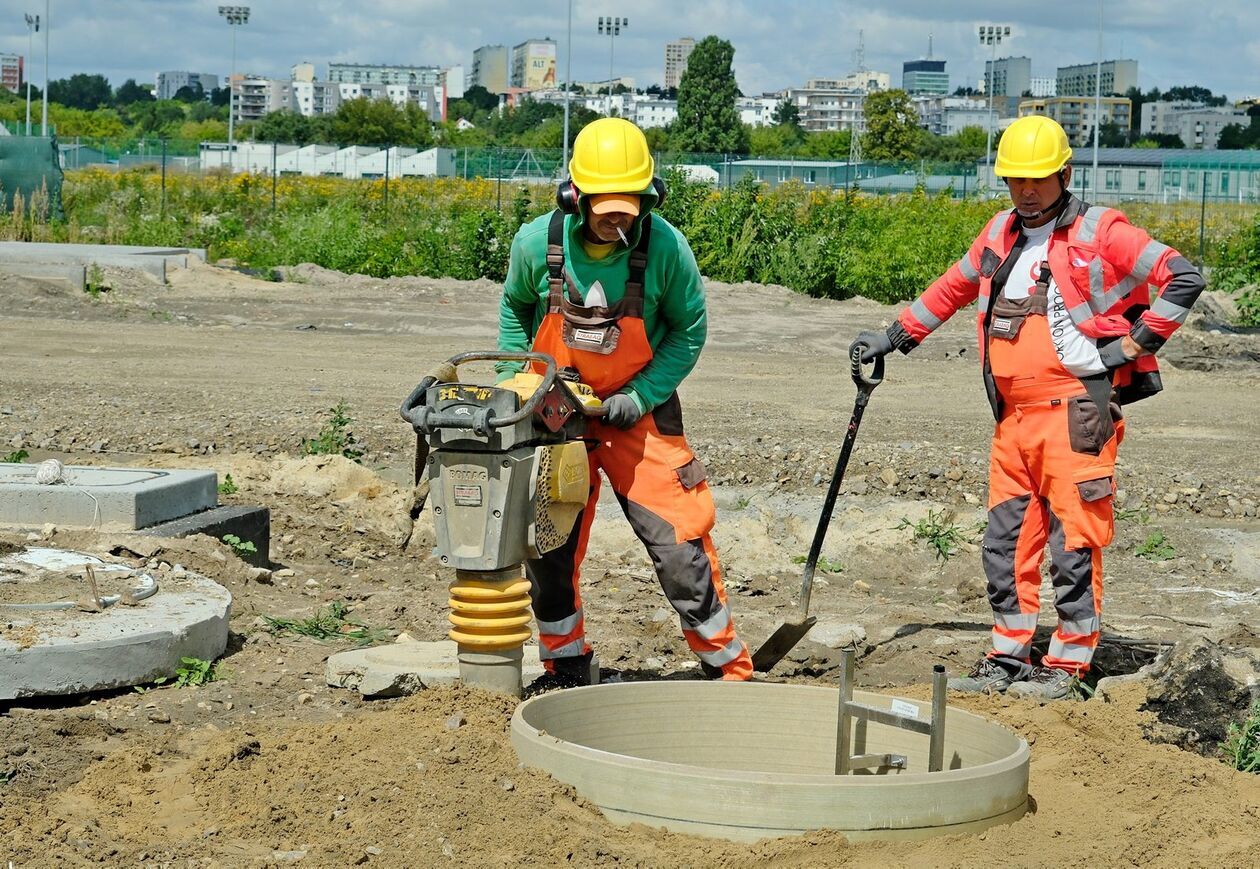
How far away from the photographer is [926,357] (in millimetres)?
15680

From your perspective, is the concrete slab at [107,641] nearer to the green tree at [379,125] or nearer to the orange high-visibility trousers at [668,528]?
the orange high-visibility trousers at [668,528]

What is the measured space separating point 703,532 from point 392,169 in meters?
44.0

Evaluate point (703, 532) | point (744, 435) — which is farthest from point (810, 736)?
point (744, 435)

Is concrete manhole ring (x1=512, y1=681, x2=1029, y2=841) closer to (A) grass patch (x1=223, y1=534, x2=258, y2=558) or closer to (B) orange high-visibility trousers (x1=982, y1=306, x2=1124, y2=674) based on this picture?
(B) orange high-visibility trousers (x1=982, y1=306, x2=1124, y2=674)

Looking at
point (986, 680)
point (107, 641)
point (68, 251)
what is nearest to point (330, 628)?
point (107, 641)

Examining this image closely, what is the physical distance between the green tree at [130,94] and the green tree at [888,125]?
13073 centimetres

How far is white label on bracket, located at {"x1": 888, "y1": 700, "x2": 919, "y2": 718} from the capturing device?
4.51m

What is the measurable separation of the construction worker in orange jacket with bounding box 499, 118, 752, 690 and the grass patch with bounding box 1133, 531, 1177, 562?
367 cm

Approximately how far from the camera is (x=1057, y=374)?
549cm

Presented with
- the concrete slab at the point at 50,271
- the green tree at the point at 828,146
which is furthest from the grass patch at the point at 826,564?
the green tree at the point at 828,146

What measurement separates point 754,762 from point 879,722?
51 centimetres

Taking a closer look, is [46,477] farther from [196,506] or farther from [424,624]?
[424,624]

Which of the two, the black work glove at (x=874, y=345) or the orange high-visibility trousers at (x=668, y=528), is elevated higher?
the black work glove at (x=874, y=345)

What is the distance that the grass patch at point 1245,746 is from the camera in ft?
Answer: 15.7
